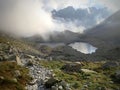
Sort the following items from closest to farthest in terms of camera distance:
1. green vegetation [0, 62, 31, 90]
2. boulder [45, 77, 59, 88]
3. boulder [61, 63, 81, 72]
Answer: green vegetation [0, 62, 31, 90]
boulder [45, 77, 59, 88]
boulder [61, 63, 81, 72]

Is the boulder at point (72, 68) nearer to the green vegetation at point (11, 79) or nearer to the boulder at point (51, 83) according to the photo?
the green vegetation at point (11, 79)

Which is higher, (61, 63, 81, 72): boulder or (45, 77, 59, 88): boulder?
(61, 63, 81, 72): boulder

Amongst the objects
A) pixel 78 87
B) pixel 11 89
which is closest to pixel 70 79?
pixel 78 87

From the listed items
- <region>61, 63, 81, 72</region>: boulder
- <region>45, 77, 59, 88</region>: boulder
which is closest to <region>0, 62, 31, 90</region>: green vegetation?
<region>45, 77, 59, 88</region>: boulder

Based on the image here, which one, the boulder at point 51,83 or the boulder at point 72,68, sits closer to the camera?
the boulder at point 51,83

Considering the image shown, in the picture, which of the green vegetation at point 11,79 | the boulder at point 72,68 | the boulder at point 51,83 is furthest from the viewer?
the boulder at point 72,68

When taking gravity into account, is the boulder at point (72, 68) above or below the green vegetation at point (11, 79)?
above

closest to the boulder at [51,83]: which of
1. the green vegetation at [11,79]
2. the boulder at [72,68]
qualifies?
the green vegetation at [11,79]

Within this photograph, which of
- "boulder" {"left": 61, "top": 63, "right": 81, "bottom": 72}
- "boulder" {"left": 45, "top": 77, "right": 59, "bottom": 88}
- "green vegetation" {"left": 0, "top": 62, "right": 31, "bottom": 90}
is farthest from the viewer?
"boulder" {"left": 61, "top": 63, "right": 81, "bottom": 72}

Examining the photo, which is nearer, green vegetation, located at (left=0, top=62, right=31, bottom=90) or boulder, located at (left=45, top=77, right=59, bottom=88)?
green vegetation, located at (left=0, top=62, right=31, bottom=90)

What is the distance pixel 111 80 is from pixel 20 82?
67.2 ft

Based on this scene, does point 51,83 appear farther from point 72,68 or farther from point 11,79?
point 72,68

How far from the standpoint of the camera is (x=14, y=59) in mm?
64688

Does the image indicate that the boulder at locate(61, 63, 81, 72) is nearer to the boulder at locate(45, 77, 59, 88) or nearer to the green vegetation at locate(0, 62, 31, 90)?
the green vegetation at locate(0, 62, 31, 90)
